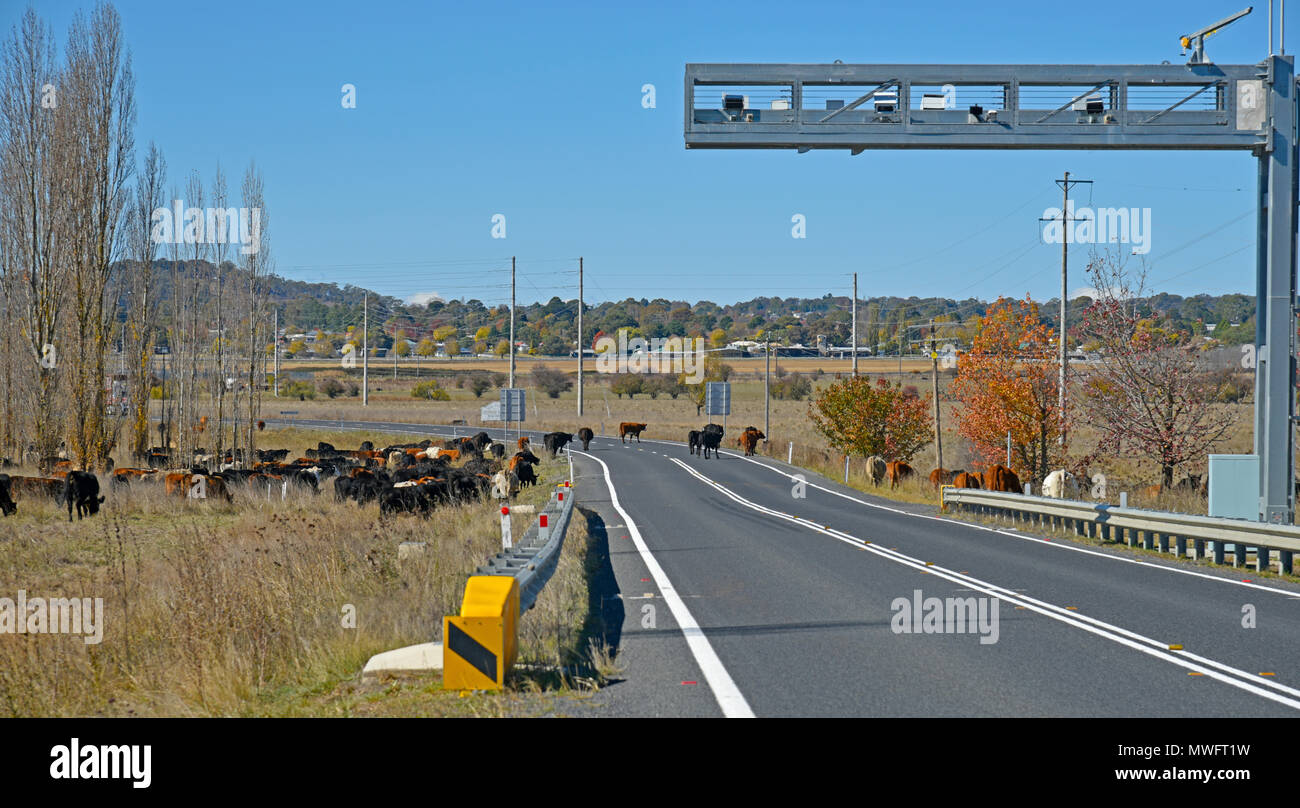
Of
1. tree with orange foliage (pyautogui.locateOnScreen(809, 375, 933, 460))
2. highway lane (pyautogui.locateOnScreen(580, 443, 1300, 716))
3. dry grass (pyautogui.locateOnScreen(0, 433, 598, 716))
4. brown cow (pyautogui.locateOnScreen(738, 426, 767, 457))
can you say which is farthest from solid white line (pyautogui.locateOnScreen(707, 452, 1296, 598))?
brown cow (pyautogui.locateOnScreen(738, 426, 767, 457))

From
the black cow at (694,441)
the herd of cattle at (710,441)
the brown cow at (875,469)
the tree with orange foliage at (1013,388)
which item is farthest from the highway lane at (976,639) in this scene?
the black cow at (694,441)

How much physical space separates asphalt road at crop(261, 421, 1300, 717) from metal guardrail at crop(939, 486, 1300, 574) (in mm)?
541

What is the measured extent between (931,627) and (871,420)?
1424 inches

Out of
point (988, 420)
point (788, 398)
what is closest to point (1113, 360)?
point (988, 420)

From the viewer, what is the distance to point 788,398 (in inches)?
5379

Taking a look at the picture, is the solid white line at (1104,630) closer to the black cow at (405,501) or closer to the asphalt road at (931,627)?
the asphalt road at (931,627)

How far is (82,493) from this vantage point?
2722 cm

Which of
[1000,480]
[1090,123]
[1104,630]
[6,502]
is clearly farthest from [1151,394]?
[6,502]

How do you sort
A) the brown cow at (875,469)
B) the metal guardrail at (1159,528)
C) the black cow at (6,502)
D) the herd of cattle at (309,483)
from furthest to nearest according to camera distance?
Result: the brown cow at (875,469) → the black cow at (6,502) → the herd of cattle at (309,483) → the metal guardrail at (1159,528)

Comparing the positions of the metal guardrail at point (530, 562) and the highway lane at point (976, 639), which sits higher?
the metal guardrail at point (530, 562)

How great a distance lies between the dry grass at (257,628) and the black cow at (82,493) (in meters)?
9.12

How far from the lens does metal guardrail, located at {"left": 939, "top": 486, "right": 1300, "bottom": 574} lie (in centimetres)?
1406

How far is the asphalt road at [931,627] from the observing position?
737 centimetres

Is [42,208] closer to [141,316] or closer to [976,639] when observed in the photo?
[141,316]
